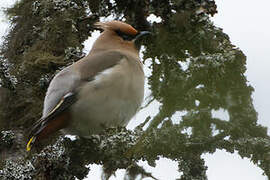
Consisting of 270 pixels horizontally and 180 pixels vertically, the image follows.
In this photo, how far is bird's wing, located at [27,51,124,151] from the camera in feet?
9.98

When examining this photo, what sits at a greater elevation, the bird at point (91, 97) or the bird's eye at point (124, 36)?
the bird's eye at point (124, 36)

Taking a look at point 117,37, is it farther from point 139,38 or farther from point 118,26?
point 139,38

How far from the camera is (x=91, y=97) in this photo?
3.30 meters

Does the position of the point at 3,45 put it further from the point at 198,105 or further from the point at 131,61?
the point at 198,105

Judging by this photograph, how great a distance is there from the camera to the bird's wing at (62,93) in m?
3.04

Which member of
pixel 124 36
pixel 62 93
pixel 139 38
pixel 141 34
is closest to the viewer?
pixel 62 93

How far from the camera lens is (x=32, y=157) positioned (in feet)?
9.88

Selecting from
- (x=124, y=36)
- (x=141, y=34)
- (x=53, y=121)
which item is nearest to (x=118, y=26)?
(x=124, y=36)

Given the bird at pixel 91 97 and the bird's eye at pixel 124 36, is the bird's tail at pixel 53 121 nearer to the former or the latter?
the bird at pixel 91 97

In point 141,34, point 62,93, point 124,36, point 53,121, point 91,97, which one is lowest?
point 53,121

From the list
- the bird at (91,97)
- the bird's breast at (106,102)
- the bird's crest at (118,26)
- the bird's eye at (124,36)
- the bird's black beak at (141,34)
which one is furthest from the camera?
the bird's eye at (124,36)

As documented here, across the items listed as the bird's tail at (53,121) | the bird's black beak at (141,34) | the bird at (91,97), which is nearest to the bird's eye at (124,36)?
the bird's black beak at (141,34)

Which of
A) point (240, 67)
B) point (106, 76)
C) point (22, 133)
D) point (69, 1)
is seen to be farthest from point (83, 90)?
point (240, 67)

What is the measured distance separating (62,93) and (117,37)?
1.02 metres
